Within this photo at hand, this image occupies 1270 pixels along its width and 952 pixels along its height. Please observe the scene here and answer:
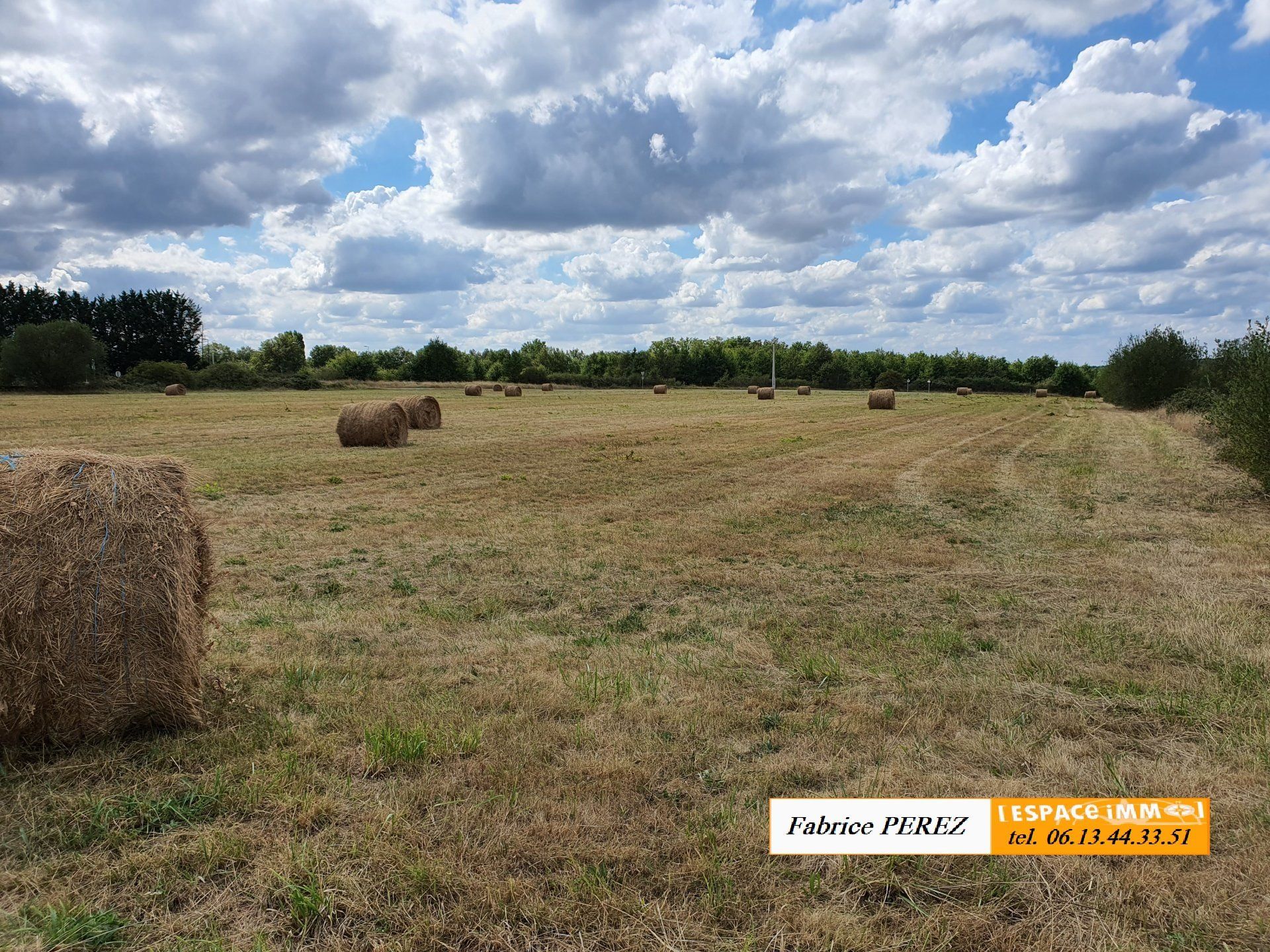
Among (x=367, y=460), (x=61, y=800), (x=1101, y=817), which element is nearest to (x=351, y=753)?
(x=61, y=800)

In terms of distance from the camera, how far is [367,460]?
19.4m

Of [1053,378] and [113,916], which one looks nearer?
[113,916]

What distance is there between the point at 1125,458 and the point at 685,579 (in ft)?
62.1

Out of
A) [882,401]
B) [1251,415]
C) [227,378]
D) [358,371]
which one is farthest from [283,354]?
[1251,415]

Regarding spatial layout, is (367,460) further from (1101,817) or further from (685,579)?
(1101,817)

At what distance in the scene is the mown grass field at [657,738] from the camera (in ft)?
11.0

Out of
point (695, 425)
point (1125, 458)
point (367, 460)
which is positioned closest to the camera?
point (367, 460)

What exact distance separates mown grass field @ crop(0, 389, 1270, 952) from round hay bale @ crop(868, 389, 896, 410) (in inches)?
1398

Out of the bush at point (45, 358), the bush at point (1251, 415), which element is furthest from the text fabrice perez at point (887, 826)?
the bush at point (45, 358)

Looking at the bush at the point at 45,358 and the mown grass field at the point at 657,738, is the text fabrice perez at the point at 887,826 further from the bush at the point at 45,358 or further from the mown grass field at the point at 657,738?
the bush at the point at 45,358

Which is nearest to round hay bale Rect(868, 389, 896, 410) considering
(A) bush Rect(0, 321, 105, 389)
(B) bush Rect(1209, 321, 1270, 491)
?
(B) bush Rect(1209, 321, 1270, 491)

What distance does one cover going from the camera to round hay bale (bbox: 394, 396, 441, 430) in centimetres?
2897

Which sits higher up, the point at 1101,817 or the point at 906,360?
the point at 906,360

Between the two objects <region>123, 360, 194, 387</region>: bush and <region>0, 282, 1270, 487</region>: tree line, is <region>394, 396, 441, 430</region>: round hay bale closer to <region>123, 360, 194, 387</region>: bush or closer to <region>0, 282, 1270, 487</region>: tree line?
<region>0, 282, 1270, 487</region>: tree line
